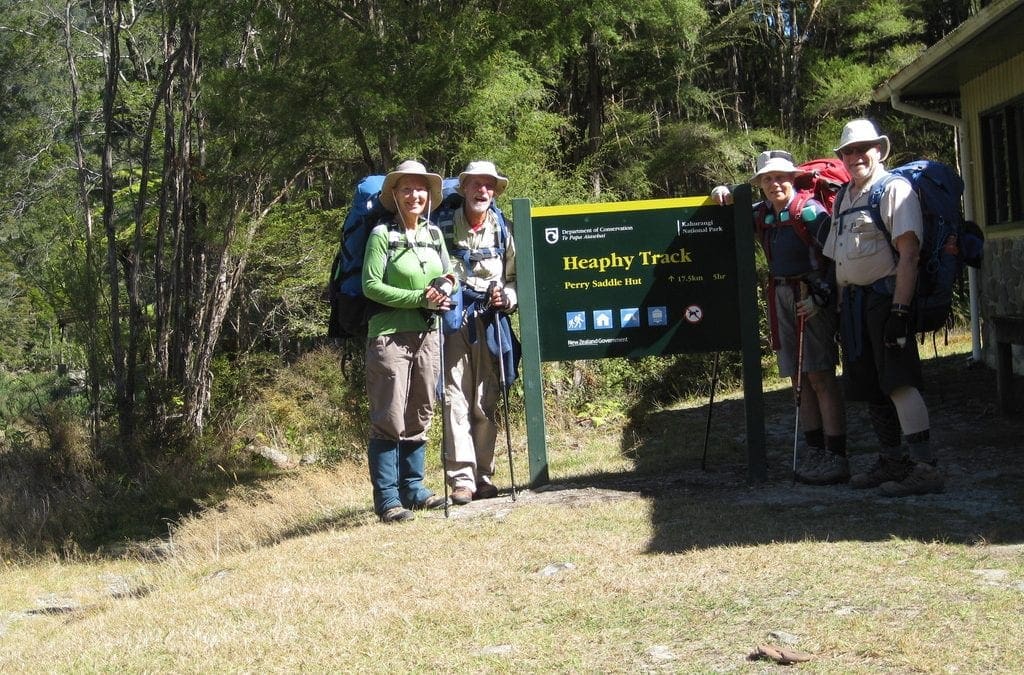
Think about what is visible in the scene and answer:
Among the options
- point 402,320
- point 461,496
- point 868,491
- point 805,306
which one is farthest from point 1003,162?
point 402,320

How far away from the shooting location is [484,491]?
24.5 ft

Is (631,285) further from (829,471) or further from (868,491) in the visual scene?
(868,491)

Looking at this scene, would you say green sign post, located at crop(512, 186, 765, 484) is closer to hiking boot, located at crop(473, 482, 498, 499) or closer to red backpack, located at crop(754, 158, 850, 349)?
red backpack, located at crop(754, 158, 850, 349)

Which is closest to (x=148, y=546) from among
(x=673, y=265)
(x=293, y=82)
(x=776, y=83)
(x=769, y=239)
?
(x=293, y=82)

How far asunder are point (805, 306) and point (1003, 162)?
5.20 metres

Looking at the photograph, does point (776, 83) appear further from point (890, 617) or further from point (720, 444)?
point (890, 617)

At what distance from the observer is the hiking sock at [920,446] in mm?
6406

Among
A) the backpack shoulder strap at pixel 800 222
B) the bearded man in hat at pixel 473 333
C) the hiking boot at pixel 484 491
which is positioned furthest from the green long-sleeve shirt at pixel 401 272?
the backpack shoulder strap at pixel 800 222

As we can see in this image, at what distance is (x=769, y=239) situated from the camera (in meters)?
7.19

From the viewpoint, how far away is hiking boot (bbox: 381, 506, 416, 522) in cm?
695

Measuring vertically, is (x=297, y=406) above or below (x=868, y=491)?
above

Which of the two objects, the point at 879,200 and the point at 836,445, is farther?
the point at 836,445

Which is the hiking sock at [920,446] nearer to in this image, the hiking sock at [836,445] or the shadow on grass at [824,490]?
the shadow on grass at [824,490]

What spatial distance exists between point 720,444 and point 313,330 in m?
10.2
